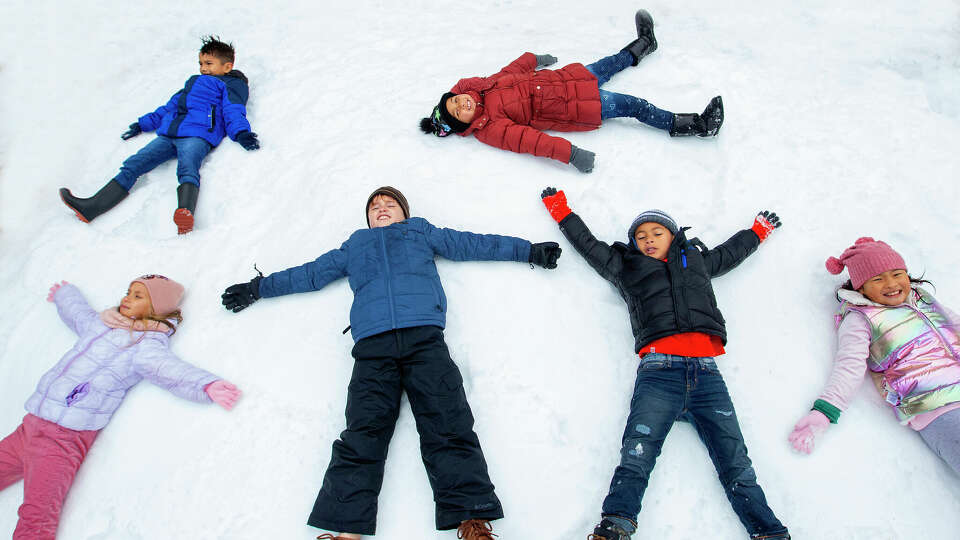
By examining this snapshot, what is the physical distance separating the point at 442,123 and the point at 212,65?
91.1 inches

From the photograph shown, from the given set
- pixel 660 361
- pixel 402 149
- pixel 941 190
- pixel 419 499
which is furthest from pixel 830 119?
pixel 419 499

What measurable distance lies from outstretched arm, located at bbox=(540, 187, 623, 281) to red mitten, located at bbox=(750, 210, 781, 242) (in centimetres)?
98

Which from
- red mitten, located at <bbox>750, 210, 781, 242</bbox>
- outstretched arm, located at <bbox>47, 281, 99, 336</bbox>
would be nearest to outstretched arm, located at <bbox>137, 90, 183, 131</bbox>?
outstretched arm, located at <bbox>47, 281, 99, 336</bbox>

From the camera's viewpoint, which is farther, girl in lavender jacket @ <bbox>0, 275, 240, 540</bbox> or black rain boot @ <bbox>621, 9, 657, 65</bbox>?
black rain boot @ <bbox>621, 9, 657, 65</bbox>

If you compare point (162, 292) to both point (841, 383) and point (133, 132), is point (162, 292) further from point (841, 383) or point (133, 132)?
point (841, 383)

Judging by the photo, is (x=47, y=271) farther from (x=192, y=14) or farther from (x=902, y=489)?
(x=902, y=489)

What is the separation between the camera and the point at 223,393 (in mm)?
2859

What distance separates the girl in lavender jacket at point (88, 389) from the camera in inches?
105

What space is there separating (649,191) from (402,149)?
6.28 ft

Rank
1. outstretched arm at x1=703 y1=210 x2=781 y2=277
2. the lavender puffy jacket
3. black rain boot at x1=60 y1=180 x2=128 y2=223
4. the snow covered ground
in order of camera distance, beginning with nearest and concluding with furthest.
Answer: the snow covered ground → the lavender puffy jacket → outstretched arm at x1=703 y1=210 x2=781 y2=277 → black rain boot at x1=60 y1=180 x2=128 y2=223

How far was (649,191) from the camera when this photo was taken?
3695mm

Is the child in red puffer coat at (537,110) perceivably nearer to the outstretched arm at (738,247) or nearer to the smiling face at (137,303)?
the outstretched arm at (738,247)

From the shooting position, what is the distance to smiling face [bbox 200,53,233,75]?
15.4ft

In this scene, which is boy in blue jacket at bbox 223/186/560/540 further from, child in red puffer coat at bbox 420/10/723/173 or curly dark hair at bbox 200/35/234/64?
curly dark hair at bbox 200/35/234/64
